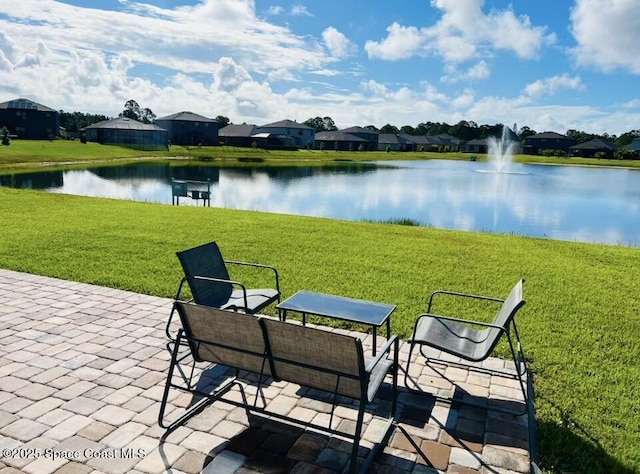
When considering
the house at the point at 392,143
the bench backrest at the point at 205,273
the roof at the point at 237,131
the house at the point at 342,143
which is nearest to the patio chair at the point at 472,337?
the bench backrest at the point at 205,273

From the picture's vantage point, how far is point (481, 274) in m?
9.07

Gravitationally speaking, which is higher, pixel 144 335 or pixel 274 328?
pixel 274 328

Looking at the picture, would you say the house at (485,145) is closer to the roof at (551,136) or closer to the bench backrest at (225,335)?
the roof at (551,136)

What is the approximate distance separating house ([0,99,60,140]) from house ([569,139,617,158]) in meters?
109

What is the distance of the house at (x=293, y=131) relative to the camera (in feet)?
359

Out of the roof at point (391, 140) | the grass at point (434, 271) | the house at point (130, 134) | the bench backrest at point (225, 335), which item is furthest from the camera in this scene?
the roof at point (391, 140)

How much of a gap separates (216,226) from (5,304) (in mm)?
6762

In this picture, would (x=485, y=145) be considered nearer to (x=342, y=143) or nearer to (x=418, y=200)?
(x=342, y=143)

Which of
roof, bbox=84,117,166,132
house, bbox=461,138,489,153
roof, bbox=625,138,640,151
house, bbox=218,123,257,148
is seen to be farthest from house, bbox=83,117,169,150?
roof, bbox=625,138,640,151

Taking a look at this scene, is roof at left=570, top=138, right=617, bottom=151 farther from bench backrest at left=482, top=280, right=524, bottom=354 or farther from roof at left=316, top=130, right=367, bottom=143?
bench backrest at left=482, top=280, right=524, bottom=354

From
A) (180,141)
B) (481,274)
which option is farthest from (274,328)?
(180,141)

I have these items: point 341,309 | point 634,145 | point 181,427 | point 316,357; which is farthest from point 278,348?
point 634,145

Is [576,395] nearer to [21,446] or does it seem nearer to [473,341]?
[473,341]

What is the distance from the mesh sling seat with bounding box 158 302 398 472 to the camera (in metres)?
3.20
